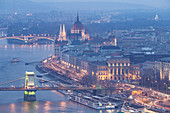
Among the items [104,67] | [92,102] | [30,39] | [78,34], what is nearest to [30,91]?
[92,102]

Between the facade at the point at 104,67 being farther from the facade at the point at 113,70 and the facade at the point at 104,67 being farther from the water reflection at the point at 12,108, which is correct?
the water reflection at the point at 12,108

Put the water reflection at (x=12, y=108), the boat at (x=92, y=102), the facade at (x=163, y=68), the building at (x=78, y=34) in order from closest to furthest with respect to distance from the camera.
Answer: the water reflection at (x=12, y=108) → the boat at (x=92, y=102) → the facade at (x=163, y=68) → the building at (x=78, y=34)

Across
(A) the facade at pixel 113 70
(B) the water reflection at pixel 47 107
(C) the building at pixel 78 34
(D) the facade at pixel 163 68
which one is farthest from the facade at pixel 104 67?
(C) the building at pixel 78 34

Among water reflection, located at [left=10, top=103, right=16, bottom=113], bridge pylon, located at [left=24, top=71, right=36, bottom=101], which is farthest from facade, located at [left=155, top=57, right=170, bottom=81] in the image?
water reflection, located at [left=10, top=103, right=16, bottom=113]

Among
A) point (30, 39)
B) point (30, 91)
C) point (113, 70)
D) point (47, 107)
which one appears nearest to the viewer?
point (47, 107)

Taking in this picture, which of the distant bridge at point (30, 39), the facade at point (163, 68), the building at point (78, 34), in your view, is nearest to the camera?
the facade at point (163, 68)

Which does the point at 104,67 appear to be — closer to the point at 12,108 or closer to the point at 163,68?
the point at 163,68

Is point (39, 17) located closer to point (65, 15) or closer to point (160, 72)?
point (65, 15)

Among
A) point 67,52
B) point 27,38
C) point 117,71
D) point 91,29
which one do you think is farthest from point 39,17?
point 117,71
